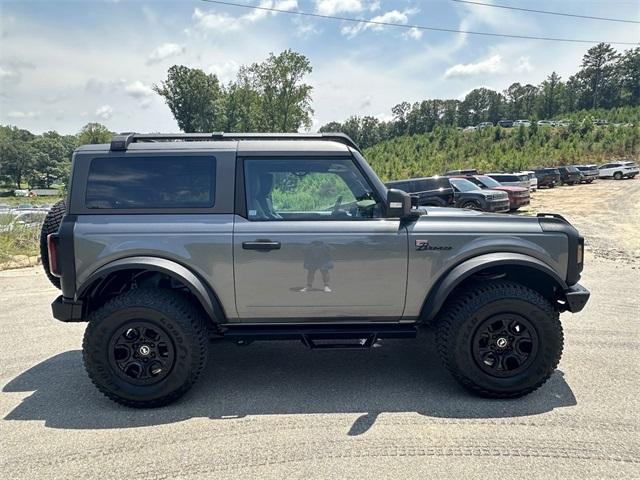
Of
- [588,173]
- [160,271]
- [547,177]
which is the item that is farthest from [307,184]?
[588,173]

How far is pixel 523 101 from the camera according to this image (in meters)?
91.8

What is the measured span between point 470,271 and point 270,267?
61.0 inches

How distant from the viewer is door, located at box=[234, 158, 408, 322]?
307 cm

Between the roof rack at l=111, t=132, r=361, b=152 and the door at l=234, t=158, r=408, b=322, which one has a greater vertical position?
the roof rack at l=111, t=132, r=361, b=152

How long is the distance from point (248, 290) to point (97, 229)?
1.23 meters

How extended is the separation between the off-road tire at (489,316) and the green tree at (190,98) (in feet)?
178

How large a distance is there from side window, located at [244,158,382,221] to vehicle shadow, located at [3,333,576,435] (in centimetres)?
144

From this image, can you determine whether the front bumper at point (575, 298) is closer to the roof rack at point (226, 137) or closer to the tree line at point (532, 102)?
the roof rack at point (226, 137)

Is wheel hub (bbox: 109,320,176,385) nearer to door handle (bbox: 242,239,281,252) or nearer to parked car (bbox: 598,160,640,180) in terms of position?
door handle (bbox: 242,239,281,252)

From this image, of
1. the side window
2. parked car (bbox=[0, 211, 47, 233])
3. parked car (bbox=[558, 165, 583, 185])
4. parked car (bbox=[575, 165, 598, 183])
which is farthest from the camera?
parked car (bbox=[575, 165, 598, 183])

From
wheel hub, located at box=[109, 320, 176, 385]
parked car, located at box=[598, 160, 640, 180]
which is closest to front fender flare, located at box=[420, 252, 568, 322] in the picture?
wheel hub, located at box=[109, 320, 176, 385]

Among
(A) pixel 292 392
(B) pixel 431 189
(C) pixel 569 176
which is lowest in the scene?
(A) pixel 292 392

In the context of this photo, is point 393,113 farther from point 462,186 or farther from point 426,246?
point 426,246

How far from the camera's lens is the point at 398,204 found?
10.1ft
